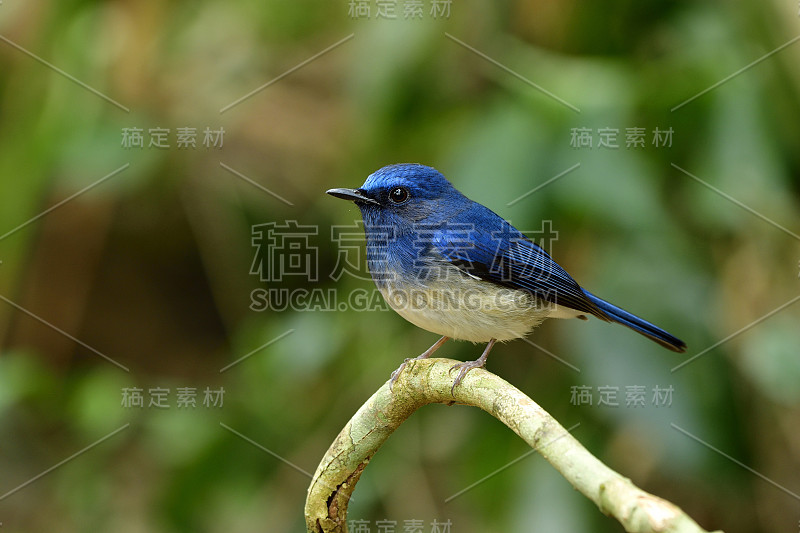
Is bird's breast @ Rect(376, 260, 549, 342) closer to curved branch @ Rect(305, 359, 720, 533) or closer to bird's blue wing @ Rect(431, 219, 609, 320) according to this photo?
bird's blue wing @ Rect(431, 219, 609, 320)

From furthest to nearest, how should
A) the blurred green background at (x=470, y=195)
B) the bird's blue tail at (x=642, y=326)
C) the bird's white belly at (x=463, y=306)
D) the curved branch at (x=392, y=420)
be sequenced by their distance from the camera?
the blurred green background at (x=470, y=195)
the bird's blue tail at (x=642, y=326)
the bird's white belly at (x=463, y=306)
the curved branch at (x=392, y=420)

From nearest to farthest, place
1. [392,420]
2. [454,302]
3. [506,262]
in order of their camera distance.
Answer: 1. [392,420]
2. [454,302]
3. [506,262]

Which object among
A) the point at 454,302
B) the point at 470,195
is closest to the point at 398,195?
the point at 470,195

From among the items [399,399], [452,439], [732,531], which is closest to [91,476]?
[452,439]

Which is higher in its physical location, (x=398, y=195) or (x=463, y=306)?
(x=398, y=195)

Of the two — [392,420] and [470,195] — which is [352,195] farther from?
[392,420]

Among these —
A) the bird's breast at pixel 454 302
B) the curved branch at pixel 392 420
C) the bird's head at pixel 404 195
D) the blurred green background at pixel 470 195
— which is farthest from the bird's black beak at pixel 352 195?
the curved branch at pixel 392 420

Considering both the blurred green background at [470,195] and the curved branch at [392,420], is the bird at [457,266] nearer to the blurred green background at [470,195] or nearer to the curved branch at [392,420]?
the blurred green background at [470,195]

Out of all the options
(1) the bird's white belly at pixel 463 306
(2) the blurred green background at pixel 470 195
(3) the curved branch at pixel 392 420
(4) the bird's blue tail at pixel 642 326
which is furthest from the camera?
(2) the blurred green background at pixel 470 195

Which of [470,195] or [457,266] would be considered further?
[470,195]

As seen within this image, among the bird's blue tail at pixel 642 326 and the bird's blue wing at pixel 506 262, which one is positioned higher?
the bird's blue wing at pixel 506 262
